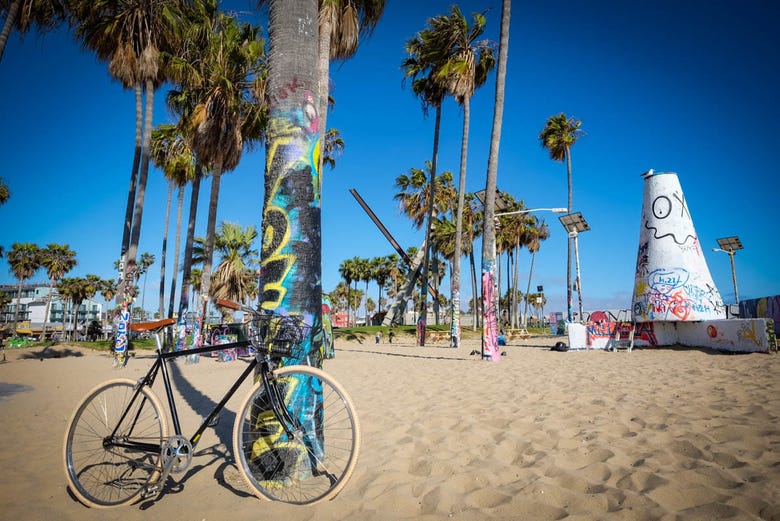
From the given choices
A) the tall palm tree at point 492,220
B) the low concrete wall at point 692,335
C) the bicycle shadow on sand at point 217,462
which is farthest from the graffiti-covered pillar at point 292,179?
the low concrete wall at point 692,335

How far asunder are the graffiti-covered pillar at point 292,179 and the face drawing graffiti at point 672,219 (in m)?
14.0

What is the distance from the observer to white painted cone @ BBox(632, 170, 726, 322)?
12461 millimetres

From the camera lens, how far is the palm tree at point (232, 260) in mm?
28125

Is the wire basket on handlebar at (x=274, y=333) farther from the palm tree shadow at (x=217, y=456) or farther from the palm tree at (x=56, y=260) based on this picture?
the palm tree at (x=56, y=260)

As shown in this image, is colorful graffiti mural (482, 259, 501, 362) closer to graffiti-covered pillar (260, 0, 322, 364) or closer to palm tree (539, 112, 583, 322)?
graffiti-covered pillar (260, 0, 322, 364)

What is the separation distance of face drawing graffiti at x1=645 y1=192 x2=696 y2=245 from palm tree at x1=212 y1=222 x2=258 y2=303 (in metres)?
25.9

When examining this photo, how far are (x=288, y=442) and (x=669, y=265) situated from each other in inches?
564

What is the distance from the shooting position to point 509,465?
3.17 metres

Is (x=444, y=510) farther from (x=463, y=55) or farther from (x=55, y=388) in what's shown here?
(x=463, y=55)

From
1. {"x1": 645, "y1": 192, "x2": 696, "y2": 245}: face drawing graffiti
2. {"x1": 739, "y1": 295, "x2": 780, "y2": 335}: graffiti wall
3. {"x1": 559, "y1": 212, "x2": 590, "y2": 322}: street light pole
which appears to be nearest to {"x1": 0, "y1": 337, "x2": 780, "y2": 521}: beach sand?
{"x1": 645, "y1": 192, "x2": 696, "y2": 245}: face drawing graffiti

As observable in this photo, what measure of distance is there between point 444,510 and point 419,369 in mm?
7503

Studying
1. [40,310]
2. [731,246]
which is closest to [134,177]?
[731,246]

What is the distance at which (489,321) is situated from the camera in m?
11.4

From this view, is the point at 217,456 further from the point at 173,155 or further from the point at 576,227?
the point at 576,227
